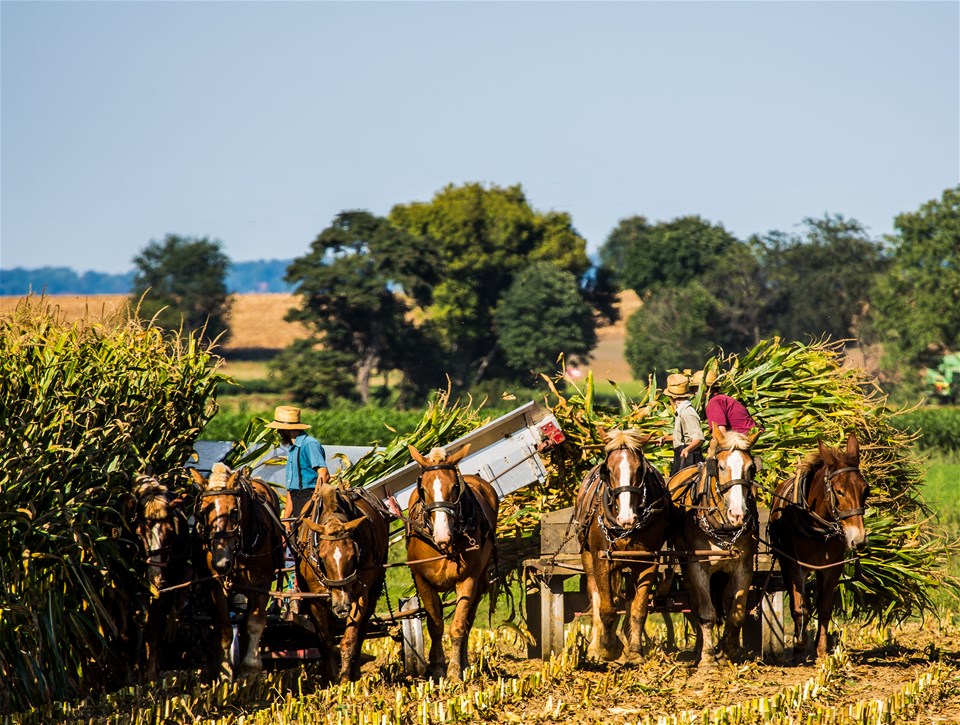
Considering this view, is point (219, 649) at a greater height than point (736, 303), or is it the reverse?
point (736, 303)

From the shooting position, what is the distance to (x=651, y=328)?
6975 centimetres

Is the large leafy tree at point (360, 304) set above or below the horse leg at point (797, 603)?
above

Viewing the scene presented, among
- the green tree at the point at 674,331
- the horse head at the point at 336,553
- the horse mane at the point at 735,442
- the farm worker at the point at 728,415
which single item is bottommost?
the horse head at the point at 336,553

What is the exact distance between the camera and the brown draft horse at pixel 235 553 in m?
10.1

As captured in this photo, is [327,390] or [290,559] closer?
[290,559]

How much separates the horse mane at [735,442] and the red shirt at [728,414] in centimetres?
90

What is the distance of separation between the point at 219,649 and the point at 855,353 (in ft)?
208

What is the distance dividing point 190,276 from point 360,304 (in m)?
24.9

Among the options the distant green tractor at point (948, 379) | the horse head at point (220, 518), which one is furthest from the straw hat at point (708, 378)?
the distant green tractor at point (948, 379)

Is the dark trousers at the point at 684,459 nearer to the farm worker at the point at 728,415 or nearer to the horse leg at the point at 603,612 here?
the farm worker at the point at 728,415

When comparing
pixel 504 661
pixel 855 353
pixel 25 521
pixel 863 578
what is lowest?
pixel 504 661

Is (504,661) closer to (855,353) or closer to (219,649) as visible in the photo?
(219,649)

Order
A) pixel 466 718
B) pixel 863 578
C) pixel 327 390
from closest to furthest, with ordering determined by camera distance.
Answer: pixel 466 718 < pixel 863 578 < pixel 327 390

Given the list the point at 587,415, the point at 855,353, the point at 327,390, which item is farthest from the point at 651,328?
the point at 587,415
